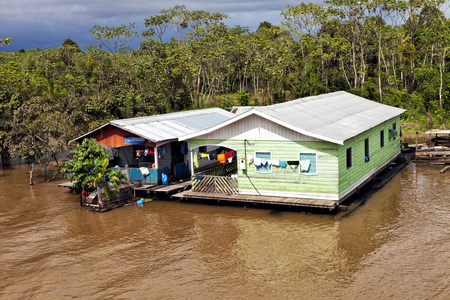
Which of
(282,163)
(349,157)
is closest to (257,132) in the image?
(282,163)

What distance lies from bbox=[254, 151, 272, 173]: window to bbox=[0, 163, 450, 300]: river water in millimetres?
1862

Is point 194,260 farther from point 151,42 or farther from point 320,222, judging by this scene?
point 151,42

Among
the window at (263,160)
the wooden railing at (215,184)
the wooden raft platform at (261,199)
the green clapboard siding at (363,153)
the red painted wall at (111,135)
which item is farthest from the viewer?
the red painted wall at (111,135)

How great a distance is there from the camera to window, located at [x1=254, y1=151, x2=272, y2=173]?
20125 millimetres

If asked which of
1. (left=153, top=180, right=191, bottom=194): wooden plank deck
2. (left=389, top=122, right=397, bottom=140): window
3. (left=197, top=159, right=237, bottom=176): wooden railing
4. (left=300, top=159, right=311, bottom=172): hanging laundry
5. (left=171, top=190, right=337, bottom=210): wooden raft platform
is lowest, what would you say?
(left=171, top=190, right=337, bottom=210): wooden raft platform

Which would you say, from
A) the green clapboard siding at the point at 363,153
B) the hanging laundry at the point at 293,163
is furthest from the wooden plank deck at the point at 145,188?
the green clapboard siding at the point at 363,153

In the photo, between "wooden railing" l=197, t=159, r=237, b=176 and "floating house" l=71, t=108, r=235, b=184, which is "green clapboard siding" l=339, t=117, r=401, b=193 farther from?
"floating house" l=71, t=108, r=235, b=184

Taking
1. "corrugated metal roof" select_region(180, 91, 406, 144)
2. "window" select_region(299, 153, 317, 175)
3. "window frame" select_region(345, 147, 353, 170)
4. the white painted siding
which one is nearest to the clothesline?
"window" select_region(299, 153, 317, 175)

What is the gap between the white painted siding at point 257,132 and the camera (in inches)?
767

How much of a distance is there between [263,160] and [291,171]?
1346 millimetres

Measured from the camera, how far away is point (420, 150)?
2988 centimetres

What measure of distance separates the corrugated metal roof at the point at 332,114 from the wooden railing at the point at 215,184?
375 centimetres

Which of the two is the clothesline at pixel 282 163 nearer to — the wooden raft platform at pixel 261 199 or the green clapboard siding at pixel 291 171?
the green clapboard siding at pixel 291 171

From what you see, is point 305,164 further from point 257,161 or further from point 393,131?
point 393,131
